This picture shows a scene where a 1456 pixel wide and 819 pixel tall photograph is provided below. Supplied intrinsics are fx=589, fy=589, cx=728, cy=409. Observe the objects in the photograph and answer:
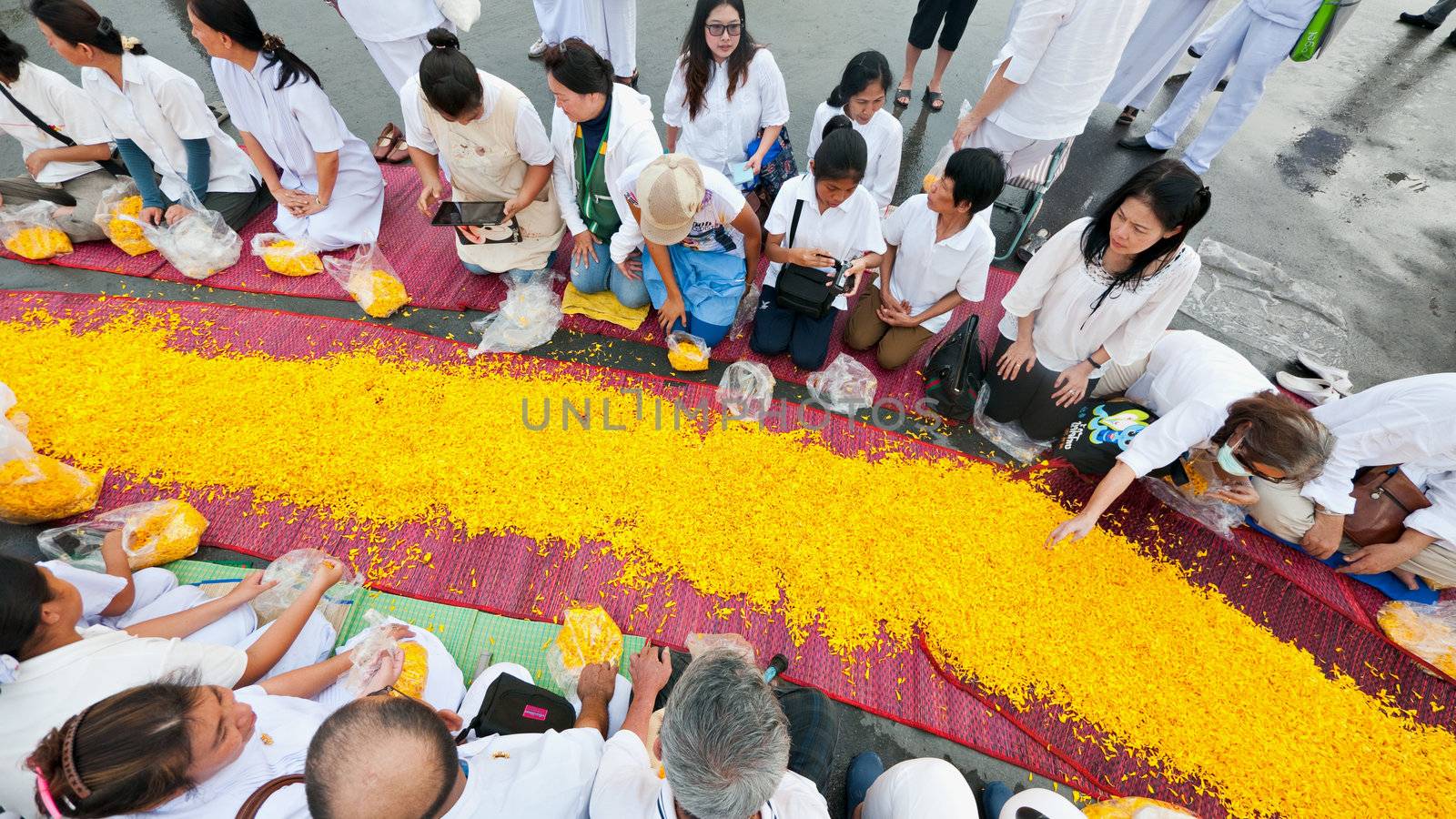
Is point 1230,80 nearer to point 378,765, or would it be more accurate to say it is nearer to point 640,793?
point 640,793

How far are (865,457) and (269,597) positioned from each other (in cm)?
273

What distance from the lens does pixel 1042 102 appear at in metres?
3.36

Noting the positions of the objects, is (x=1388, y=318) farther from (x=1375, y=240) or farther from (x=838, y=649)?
(x=838, y=649)

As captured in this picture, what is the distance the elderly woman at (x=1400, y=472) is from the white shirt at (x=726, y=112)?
3.28 metres

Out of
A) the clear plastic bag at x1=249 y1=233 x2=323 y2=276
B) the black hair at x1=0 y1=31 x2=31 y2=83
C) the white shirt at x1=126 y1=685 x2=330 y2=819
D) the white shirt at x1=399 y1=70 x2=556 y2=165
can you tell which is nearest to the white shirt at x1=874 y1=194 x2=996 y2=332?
the white shirt at x1=399 y1=70 x2=556 y2=165

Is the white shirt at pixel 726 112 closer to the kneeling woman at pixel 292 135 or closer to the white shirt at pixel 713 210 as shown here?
the white shirt at pixel 713 210

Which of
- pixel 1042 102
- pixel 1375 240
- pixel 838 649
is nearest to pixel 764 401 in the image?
pixel 838 649

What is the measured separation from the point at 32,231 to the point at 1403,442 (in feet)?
23.6

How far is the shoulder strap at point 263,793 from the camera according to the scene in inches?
57.6

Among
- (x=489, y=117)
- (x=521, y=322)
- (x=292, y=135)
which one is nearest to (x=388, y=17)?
(x=292, y=135)

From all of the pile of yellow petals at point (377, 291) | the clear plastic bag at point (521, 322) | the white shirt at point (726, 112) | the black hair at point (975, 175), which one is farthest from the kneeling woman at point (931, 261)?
the pile of yellow petals at point (377, 291)

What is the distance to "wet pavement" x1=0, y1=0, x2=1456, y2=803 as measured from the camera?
12.8 ft

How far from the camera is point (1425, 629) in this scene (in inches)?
106

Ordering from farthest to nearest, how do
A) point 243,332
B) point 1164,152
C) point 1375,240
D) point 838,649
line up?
point 1164,152
point 1375,240
point 243,332
point 838,649
